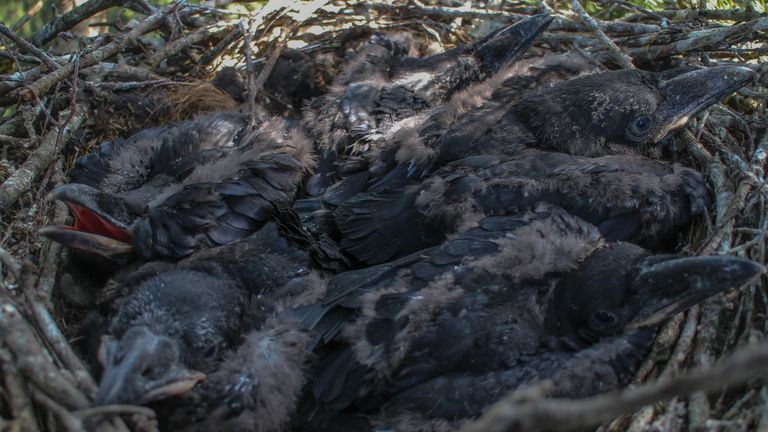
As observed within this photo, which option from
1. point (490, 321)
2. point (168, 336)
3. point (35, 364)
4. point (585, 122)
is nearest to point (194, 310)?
point (168, 336)

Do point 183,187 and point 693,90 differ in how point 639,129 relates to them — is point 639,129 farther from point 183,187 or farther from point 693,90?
point 183,187

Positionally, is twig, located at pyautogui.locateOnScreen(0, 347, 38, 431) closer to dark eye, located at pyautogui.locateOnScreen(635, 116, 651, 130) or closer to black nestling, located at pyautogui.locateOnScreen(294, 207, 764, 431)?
black nestling, located at pyautogui.locateOnScreen(294, 207, 764, 431)

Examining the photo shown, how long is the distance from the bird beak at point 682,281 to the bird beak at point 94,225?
5.02ft

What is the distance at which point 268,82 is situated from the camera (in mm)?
3293

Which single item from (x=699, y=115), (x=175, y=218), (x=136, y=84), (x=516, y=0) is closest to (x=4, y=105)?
(x=136, y=84)

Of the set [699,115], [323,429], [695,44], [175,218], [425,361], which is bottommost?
[323,429]

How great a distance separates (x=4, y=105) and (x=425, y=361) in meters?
1.90

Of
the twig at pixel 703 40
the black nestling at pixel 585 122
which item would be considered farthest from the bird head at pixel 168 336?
the twig at pixel 703 40

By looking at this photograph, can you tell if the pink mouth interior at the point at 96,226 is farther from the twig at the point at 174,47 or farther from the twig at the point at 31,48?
the twig at the point at 174,47

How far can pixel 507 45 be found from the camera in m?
2.99

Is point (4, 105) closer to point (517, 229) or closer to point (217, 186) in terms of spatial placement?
point (217, 186)

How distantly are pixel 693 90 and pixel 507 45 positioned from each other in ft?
2.59

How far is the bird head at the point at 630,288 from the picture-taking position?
1816 mm

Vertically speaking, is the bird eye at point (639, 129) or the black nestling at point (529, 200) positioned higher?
the bird eye at point (639, 129)
